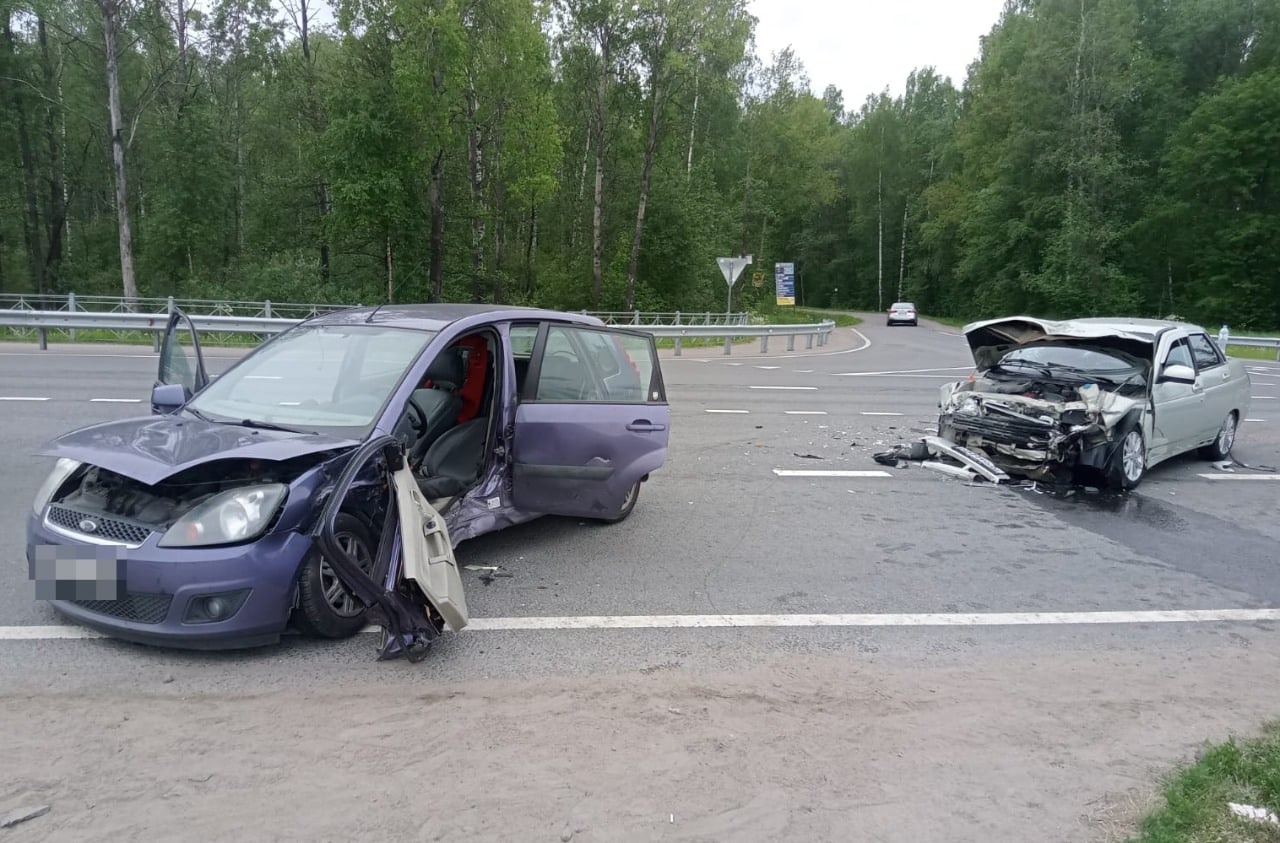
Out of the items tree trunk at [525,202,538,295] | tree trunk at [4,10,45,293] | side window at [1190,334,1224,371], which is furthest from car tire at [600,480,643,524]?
tree trunk at [4,10,45,293]

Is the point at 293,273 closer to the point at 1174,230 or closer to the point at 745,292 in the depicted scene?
the point at 745,292

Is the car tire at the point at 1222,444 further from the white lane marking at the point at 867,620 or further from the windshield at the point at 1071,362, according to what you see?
the white lane marking at the point at 867,620

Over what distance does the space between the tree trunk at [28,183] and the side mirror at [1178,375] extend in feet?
139

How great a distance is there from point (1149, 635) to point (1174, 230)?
4881 cm

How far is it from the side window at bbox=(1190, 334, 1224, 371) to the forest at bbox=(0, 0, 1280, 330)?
27227 mm

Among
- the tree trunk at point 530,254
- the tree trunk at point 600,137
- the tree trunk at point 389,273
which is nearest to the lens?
the tree trunk at point 389,273

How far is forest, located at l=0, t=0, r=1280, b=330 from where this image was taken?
32562 millimetres

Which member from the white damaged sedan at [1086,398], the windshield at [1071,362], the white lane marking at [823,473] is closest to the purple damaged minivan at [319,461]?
the white lane marking at [823,473]

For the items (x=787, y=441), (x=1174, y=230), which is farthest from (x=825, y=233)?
(x=787, y=441)

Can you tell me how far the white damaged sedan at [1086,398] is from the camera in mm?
8172

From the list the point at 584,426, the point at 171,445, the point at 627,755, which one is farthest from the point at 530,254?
the point at 627,755

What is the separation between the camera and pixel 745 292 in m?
53.8

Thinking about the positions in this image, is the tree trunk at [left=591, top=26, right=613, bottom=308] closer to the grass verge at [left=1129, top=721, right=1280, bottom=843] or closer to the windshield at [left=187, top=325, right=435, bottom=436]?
the windshield at [left=187, top=325, right=435, bottom=436]

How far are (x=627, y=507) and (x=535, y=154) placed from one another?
30706 mm
